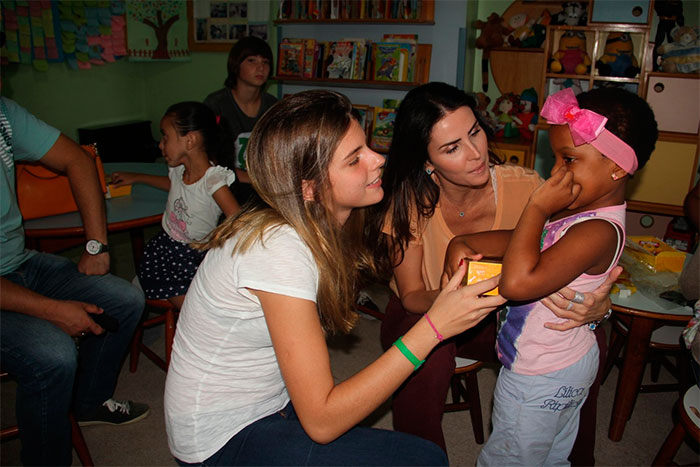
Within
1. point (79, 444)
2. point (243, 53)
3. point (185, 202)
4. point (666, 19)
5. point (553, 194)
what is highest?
point (666, 19)

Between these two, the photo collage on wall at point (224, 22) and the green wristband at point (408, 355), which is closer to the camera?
the green wristband at point (408, 355)

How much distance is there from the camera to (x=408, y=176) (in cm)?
Result: 181

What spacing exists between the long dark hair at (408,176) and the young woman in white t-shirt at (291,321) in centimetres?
45

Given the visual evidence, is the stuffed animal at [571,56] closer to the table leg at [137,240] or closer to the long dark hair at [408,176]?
the long dark hair at [408,176]

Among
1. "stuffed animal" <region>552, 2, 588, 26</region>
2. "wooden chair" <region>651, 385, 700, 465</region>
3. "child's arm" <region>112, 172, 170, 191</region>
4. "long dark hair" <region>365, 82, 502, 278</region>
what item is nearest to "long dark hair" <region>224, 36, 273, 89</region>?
"child's arm" <region>112, 172, 170, 191</region>

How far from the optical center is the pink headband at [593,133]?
4.11ft

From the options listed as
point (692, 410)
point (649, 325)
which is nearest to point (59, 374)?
point (692, 410)

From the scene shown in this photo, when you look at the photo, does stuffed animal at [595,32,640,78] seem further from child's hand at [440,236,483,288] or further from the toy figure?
child's hand at [440,236,483,288]

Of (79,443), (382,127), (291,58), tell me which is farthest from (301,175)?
(291,58)

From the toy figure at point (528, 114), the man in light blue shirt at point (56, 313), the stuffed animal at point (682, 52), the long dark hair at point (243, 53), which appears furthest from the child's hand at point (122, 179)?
the stuffed animal at point (682, 52)

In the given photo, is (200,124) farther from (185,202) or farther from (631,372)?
(631,372)

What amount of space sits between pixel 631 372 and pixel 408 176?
1208 millimetres

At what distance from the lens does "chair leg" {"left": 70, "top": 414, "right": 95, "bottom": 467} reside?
1919mm

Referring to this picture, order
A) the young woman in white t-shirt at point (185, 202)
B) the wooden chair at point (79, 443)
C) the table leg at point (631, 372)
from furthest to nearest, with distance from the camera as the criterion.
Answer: the young woman in white t-shirt at point (185, 202) < the table leg at point (631, 372) < the wooden chair at point (79, 443)
